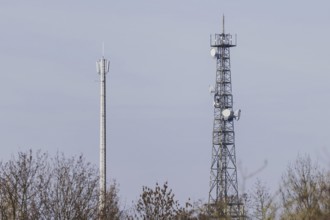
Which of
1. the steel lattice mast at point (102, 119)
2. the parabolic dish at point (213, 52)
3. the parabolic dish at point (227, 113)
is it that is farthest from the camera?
the parabolic dish at point (213, 52)

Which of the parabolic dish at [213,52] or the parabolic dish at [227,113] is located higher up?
the parabolic dish at [213,52]

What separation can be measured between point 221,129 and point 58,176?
2981 centimetres

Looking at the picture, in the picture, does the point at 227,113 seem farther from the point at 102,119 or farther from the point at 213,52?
the point at 102,119

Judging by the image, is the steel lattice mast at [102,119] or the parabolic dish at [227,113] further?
the parabolic dish at [227,113]

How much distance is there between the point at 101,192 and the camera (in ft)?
Answer: 150

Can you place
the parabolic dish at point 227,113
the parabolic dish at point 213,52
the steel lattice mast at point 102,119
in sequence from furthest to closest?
the parabolic dish at point 213,52 → the parabolic dish at point 227,113 → the steel lattice mast at point 102,119

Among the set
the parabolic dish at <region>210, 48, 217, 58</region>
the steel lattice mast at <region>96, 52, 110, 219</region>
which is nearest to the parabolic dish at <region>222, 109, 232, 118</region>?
the parabolic dish at <region>210, 48, 217, 58</region>

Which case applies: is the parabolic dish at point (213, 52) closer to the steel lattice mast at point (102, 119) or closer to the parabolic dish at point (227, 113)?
the parabolic dish at point (227, 113)

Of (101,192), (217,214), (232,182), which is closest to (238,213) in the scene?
(217,214)

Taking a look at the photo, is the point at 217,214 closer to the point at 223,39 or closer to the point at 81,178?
the point at 81,178

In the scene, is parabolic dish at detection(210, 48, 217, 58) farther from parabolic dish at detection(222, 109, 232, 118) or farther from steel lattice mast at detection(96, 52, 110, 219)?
steel lattice mast at detection(96, 52, 110, 219)

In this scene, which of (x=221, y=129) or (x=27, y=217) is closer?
(x=27, y=217)

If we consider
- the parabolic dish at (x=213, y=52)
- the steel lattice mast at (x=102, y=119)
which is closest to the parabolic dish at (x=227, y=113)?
the parabolic dish at (x=213, y=52)

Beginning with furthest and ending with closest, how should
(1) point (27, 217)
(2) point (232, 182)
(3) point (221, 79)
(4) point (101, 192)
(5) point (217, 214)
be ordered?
(3) point (221, 79) < (2) point (232, 182) < (4) point (101, 192) < (1) point (27, 217) < (5) point (217, 214)
